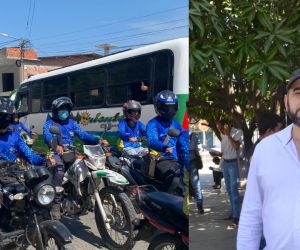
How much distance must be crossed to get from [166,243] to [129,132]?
53 centimetres

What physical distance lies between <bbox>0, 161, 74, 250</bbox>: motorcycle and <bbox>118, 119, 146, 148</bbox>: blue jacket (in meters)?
0.42

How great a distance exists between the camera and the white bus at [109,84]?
1620 millimetres

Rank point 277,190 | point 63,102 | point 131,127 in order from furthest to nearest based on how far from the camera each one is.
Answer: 1. point 63,102
2. point 131,127
3. point 277,190

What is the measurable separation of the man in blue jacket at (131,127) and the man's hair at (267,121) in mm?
552

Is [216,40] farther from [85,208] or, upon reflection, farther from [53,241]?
[53,241]

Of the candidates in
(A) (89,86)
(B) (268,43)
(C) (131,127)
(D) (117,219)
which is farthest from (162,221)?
(B) (268,43)

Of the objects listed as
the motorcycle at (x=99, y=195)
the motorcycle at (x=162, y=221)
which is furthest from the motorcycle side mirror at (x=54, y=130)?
the motorcycle at (x=162, y=221)

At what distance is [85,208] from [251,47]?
102cm

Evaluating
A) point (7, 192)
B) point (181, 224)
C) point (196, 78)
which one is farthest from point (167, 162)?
point (7, 192)

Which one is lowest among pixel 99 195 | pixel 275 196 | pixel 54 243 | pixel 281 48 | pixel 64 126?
pixel 54 243

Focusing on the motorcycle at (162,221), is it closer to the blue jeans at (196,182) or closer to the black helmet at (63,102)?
the blue jeans at (196,182)

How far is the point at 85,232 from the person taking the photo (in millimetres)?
1933

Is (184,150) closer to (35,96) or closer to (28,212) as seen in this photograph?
(35,96)

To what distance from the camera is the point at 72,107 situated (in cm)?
181
